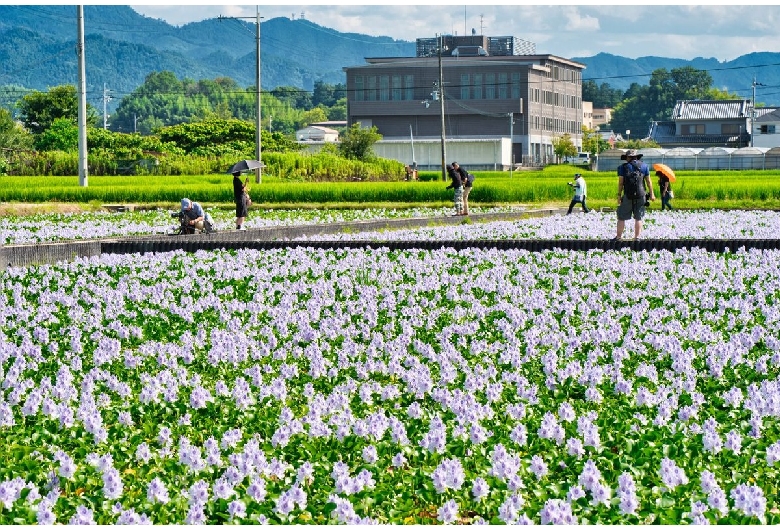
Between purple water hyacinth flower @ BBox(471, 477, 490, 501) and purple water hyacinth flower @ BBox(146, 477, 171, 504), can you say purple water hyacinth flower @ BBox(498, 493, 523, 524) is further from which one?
purple water hyacinth flower @ BBox(146, 477, 171, 504)

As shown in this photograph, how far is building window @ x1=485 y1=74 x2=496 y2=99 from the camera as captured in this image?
10606 cm

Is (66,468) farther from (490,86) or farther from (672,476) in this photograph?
(490,86)

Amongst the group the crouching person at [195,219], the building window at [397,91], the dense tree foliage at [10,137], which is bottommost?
the crouching person at [195,219]

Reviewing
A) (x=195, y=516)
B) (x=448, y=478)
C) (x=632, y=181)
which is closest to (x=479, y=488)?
(x=448, y=478)

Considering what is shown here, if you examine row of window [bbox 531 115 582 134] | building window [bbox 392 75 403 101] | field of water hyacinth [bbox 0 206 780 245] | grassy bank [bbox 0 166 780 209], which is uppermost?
building window [bbox 392 75 403 101]

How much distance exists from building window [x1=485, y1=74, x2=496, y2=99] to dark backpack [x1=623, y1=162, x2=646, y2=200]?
87.6m

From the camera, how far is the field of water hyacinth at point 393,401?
228 inches

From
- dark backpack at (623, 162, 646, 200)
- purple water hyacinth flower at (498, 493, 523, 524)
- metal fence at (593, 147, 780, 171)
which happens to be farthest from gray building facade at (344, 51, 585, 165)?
purple water hyacinth flower at (498, 493, 523, 524)

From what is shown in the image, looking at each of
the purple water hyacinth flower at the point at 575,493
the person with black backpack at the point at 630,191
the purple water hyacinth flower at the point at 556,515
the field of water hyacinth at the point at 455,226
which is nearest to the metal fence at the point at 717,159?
the field of water hyacinth at the point at 455,226

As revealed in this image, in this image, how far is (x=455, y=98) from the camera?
106500 millimetres

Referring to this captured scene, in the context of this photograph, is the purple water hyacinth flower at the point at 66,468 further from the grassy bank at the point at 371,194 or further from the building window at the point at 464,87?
the building window at the point at 464,87

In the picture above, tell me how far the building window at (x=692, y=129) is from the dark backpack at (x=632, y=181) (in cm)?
9620

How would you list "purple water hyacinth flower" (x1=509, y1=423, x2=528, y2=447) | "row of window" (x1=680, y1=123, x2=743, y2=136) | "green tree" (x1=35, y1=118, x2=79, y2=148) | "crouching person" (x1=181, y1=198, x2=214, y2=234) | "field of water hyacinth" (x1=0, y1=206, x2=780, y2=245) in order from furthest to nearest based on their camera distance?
"row of window" (x1=680, y1=123, x2=743, y2=136) < "green tree" (x1=35, y1=118, x2=79, y2=148) < "field of water hyacinth" (x1=0, y1=206, x2=780, y2=245) < "crouching person" (x1=181, y1=198, x2=214, y2=234) < "purple water hyacinth flower" (x1=509, y1=423, x2=528, y2=447)

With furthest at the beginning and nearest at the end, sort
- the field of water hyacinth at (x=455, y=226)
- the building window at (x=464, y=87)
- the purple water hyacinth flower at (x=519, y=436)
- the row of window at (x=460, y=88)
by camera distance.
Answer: the building window at (x=464, y=87)
the row of window at (x=460, y=88)
the field of water hyacinth at (x=455, y=226)
the purple water hyacinth flower at (x=519, y=436)
